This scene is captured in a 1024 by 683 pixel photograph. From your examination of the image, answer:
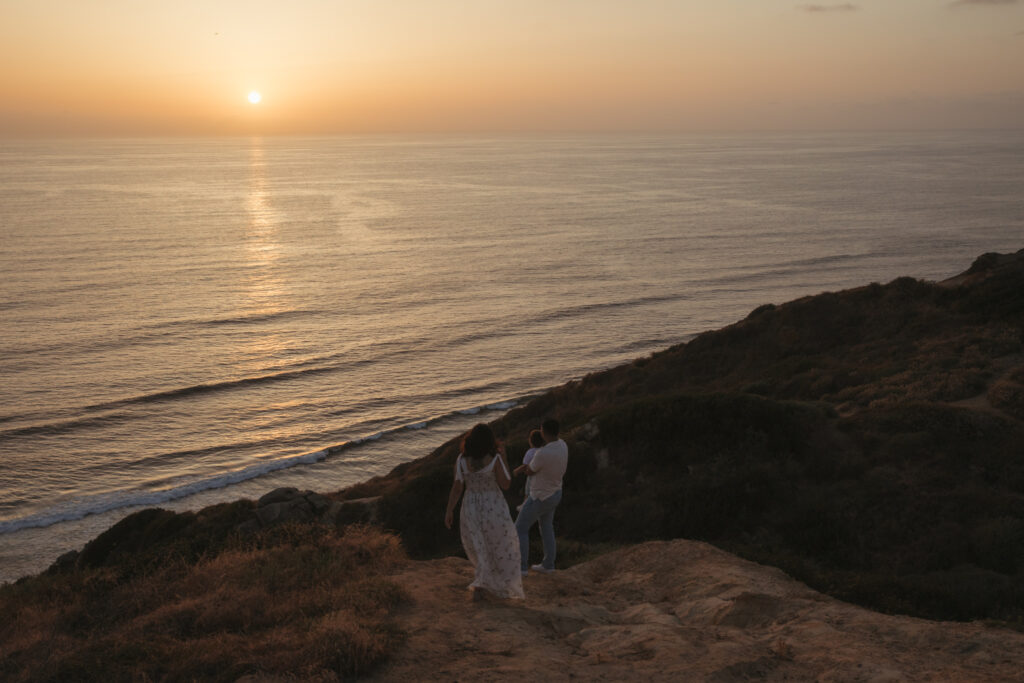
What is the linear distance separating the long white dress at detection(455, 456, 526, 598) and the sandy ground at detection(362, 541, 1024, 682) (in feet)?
0.83

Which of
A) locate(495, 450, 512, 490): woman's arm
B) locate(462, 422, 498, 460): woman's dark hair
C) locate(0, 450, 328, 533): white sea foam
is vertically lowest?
locate(0, 450, 328, 533): white sea foam

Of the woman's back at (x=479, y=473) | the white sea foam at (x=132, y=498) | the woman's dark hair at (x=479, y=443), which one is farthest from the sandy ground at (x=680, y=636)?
the white sea foam at (x=132, y=498)

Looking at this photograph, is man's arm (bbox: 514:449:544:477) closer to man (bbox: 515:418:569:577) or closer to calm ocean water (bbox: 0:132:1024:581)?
man (bbox: 515:418:569:577)

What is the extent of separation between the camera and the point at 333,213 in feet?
354

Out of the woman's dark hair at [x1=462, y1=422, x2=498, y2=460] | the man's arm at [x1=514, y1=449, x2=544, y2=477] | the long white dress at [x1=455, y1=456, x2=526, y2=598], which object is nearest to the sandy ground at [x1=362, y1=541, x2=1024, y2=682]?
the long white dress at [x1=455, y1=456, x2=526, y2=598]

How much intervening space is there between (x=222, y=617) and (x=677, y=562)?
6308 millimetres

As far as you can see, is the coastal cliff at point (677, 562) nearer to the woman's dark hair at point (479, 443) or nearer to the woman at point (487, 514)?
the woman at point (487, 514)

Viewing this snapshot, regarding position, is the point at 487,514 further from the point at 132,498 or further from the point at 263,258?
the point at 263,258

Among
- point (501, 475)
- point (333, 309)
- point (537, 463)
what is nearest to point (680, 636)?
point (501, 475)

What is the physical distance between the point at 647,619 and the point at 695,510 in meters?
5.18

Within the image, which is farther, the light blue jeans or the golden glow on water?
the golden glow on water

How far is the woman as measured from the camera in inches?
357

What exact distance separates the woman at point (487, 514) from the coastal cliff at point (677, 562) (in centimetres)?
39

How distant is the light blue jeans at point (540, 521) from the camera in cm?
1061
